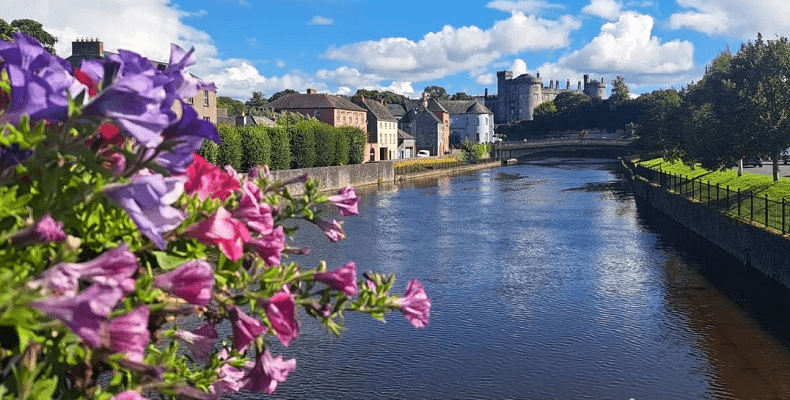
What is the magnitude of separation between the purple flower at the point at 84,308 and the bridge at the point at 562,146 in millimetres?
124128

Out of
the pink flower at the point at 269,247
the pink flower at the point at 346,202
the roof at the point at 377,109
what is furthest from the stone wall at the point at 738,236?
the roof at the point at 377,109

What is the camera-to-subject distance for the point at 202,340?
3477 mm

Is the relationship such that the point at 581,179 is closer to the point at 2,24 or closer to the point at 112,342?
the point at 2,24

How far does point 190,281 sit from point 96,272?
0.42m

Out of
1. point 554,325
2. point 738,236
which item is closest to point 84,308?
point 554,325

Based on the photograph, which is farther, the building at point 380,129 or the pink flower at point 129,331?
the building at point 380,129

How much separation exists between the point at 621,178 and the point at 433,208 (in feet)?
131

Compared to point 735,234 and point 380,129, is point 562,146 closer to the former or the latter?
point 380,129

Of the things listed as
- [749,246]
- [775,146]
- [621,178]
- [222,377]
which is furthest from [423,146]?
[222,377]

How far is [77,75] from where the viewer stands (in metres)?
3.15

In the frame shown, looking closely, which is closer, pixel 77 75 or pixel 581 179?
pixel 77 75

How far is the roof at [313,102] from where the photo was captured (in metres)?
95.2

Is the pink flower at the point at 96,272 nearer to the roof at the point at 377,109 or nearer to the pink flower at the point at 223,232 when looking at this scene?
the pink flower at the point at 223,232

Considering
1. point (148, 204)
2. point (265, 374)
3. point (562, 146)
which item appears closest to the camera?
point (148, 204)
